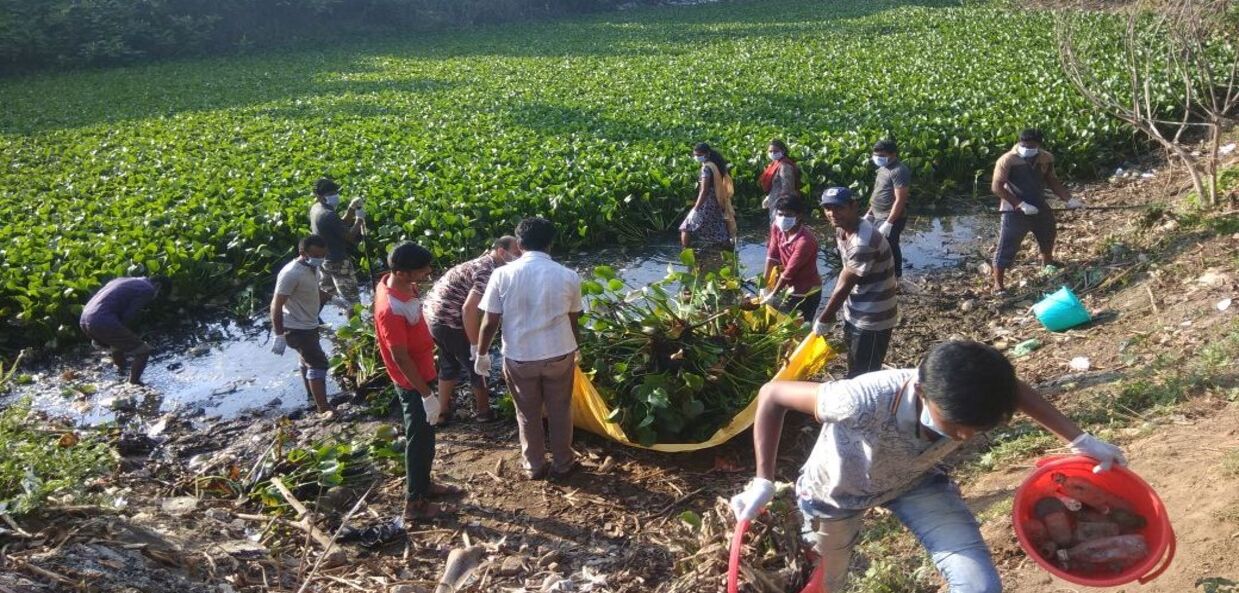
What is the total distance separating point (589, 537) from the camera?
5.15 metres

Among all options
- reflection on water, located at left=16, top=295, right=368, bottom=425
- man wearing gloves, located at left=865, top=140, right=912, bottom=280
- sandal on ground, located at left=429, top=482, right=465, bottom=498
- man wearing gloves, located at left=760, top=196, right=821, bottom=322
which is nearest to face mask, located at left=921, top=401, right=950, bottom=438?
sandal on ground, located at left=429, top=482, right=465, bottom=498

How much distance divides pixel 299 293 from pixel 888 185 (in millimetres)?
5168

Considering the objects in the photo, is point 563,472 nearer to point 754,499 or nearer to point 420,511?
point 420,511

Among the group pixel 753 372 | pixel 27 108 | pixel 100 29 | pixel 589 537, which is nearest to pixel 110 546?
pixel 589 537

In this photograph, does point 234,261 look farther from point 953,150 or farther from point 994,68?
point 994,68

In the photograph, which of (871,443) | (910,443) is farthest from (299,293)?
(910,443)

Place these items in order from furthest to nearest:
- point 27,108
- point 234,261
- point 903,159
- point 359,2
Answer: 1. point 359,2
2. point 27,108
3. point 903,159
4. point 234,261

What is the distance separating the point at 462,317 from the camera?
619 centimetres

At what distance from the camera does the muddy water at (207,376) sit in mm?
7473

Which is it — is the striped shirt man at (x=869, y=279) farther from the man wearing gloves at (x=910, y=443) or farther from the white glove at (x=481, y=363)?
the man wearing gloves at (x=910, y=443)

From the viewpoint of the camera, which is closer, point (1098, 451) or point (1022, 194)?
point (1098, 451)

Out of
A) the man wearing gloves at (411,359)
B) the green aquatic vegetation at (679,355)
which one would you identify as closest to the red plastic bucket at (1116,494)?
the green aquatic vegetation at (679,355)

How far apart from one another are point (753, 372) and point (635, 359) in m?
0.78

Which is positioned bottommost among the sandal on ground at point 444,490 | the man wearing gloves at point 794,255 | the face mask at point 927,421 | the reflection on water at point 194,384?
the reflection on water at point 194,384
